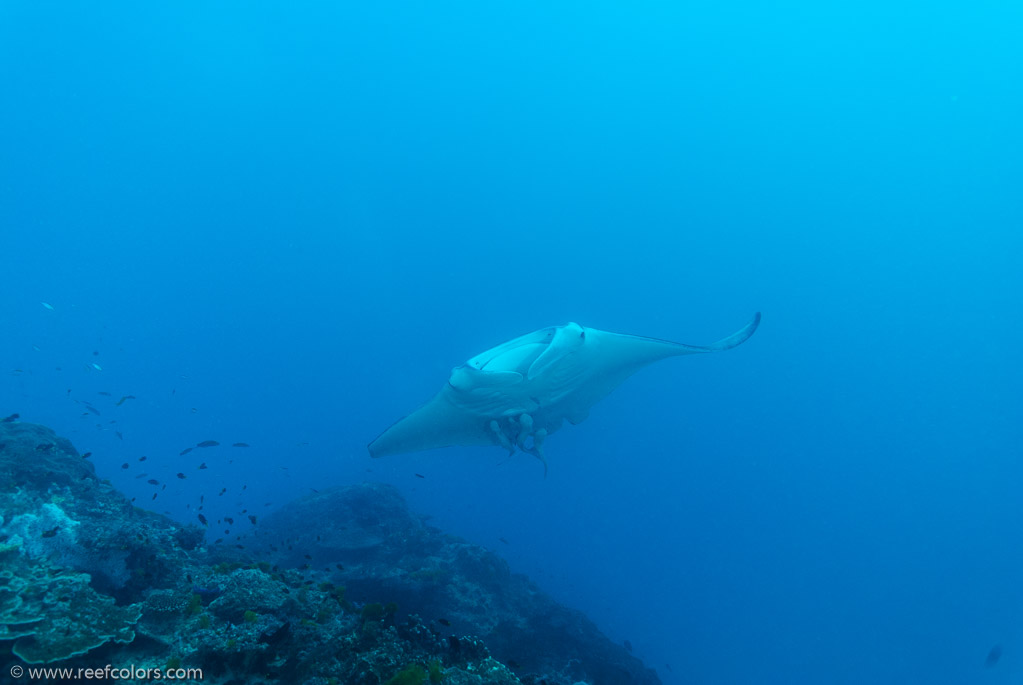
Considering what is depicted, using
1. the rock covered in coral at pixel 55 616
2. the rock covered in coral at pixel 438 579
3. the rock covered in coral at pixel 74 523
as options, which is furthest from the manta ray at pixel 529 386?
the rock covered in coral at pixel 55 616

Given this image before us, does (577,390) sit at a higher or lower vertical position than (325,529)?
Result: higher

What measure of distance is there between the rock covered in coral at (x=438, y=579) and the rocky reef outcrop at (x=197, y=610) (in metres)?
0.05

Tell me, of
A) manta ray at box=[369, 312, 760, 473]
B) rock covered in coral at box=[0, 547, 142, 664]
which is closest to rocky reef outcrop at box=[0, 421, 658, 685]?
rock covered in coral at box=[0, 547, 142, 664]

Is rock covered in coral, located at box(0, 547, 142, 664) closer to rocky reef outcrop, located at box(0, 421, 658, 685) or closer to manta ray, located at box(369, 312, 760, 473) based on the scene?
rocky reef outcrop, located at box(0, 421, 658, 685)

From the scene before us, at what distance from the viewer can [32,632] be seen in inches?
130

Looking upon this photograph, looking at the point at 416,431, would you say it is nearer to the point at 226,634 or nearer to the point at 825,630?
the point at 226,634

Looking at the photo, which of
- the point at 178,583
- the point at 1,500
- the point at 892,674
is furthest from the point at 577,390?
the point at 892,674

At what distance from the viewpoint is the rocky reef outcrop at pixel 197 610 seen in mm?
3250

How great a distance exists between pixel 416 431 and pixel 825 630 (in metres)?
40.8

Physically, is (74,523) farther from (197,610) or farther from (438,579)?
(438,579)

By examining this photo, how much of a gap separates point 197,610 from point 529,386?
4.09 m

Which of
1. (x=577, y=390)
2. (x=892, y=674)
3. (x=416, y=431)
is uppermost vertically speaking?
(x=892, y=674)

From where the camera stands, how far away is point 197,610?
13.0 ft

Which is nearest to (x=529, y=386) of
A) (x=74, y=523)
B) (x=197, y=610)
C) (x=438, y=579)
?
(x=197, y=610)
